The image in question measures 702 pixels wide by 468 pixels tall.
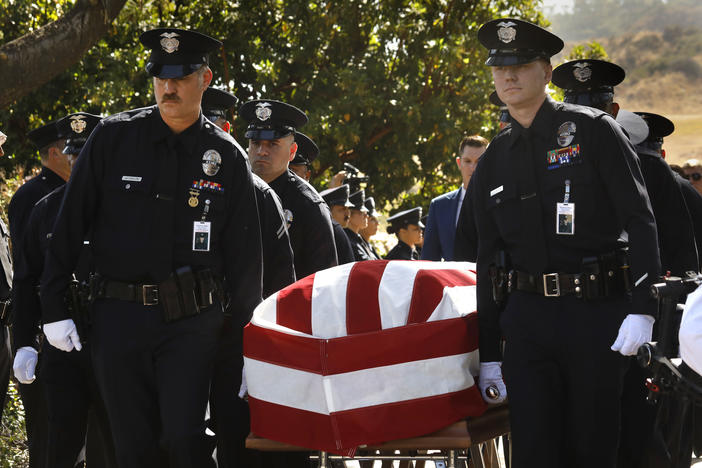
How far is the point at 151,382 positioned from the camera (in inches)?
153

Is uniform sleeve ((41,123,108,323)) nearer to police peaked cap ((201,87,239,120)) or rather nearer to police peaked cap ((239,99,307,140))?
police peaked cap ((239,99,307,140))

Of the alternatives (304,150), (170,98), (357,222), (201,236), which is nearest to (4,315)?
(201,236)

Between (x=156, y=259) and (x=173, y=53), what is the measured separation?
3.04 ft

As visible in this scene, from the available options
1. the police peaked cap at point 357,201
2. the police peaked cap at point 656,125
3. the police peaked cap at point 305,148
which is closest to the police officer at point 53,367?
the police peaked cap at point 305,148

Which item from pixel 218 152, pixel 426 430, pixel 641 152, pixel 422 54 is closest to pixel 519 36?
pixel 641 152

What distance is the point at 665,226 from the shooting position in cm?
442

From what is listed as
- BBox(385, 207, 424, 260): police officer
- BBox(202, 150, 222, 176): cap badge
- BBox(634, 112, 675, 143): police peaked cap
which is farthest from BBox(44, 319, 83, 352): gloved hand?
BBox(385, 207, 424, 260): police officer

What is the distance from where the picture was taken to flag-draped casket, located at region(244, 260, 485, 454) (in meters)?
3.48

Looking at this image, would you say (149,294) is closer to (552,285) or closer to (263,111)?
(552,285)

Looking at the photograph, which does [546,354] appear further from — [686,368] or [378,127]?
[378,127]

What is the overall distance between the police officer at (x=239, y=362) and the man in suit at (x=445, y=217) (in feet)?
7.32

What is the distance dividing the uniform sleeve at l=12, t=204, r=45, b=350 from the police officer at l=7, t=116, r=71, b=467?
25 millimetres

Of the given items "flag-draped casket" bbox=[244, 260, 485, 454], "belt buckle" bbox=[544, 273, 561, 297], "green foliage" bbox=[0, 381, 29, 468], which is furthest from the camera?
"green foliage" bbox=[0, 381, 29, 468]

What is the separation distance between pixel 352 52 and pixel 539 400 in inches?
350
